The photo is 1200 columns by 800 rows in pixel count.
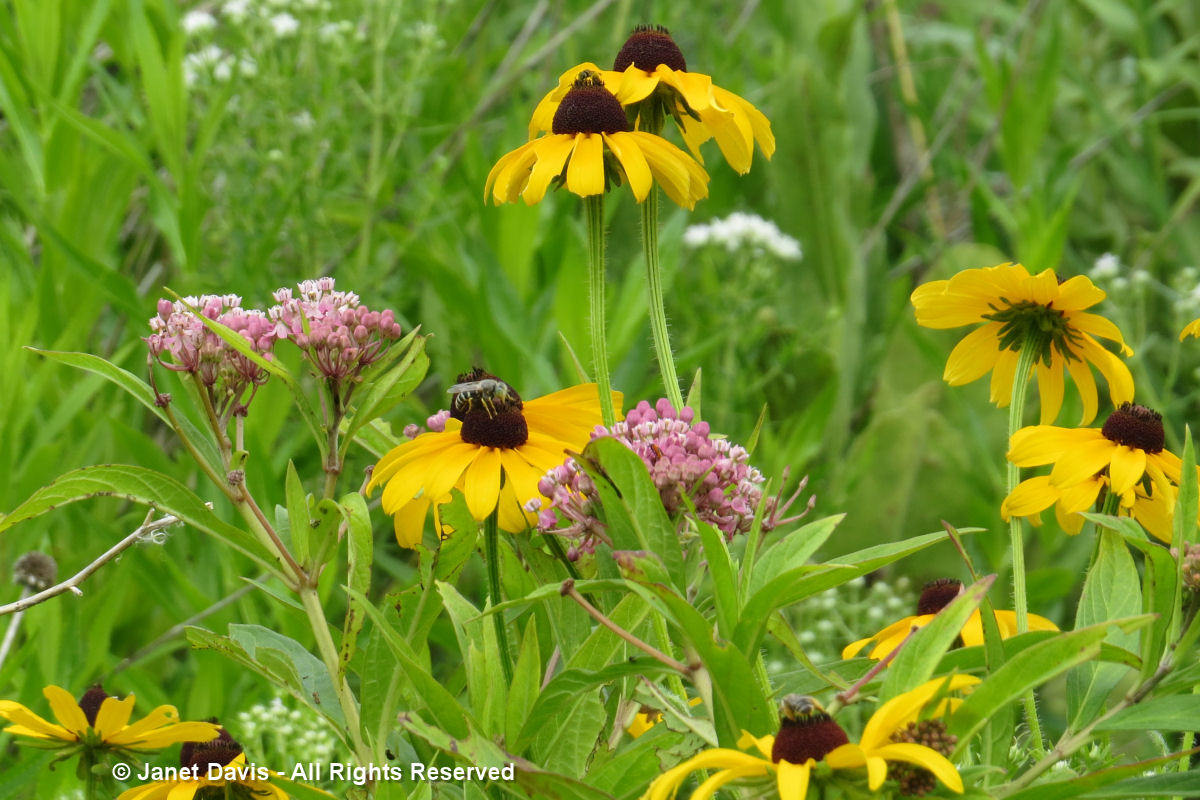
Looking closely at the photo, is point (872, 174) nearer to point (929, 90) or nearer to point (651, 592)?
point (929, 90)

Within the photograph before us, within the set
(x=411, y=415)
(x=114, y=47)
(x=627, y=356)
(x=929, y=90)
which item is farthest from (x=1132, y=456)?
(x=929, y=90)

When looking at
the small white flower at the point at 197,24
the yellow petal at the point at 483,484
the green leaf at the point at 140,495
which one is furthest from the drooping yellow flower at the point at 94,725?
the small white flower at the point at 197,24

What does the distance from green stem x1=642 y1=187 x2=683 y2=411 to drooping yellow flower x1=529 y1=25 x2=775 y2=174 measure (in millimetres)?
58

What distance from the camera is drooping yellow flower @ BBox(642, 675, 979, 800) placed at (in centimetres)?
47

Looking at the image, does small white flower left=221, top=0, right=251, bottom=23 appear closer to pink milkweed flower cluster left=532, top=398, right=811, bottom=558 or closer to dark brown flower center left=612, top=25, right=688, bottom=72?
dark brown flower center left=612, top=25, right=688, bottom=72

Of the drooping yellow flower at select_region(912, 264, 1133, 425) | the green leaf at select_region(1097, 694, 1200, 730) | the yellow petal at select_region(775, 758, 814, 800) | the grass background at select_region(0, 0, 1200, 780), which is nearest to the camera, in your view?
the yellow petal at select_region(775, 758, 814, 800)

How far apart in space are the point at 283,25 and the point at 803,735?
1.83 metres

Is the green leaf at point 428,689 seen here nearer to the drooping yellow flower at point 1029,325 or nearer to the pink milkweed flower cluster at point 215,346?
the pink milkweed flower cluster at point 215,346

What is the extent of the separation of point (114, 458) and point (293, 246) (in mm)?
613

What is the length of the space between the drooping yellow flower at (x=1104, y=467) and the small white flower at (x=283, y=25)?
5.33ft

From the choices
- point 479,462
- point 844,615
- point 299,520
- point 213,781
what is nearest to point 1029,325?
point 479,462

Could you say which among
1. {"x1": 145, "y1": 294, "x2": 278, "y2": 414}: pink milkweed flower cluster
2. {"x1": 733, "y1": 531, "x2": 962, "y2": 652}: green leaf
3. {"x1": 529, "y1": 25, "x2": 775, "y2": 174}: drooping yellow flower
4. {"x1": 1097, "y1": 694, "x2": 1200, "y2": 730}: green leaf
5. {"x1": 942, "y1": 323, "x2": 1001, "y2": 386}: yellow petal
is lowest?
{"x1": 1097, "y1": 694, "x2": 1200, "y2": 730}: green leaf

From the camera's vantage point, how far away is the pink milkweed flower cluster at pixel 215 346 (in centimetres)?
72

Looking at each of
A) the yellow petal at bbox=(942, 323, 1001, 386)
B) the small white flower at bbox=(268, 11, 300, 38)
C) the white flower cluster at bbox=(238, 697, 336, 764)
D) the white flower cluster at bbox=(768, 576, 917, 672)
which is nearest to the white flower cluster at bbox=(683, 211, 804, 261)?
the white flower cluster at bbox=(768, 576, 917, 672)
